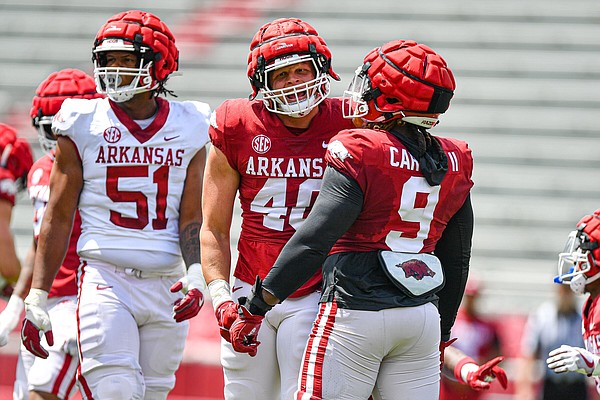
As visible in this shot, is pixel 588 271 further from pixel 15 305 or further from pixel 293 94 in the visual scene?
pixel 15 305

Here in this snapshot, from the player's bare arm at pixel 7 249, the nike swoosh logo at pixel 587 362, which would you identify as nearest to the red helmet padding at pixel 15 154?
the player's bare arm at pixel 7 249

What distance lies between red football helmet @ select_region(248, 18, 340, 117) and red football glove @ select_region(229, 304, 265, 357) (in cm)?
77

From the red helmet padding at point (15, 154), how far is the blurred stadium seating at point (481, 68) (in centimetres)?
504

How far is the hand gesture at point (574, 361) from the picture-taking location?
369cm

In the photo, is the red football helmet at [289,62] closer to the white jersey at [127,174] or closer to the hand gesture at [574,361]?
the white jersey at [127,174]

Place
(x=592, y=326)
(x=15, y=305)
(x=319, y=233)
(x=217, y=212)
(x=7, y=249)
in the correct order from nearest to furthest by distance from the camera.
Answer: (x=319, y=233)
(x=217, y=212)
(x=592, y=326)
(x=15, y=305)
(x=7, y=249)

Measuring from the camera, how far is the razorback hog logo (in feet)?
10.7

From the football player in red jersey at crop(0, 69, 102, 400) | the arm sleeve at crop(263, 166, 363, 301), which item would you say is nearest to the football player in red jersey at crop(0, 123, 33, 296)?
the football player in red jersey at crop(0, 69, 102, 400)

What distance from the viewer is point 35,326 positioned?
4.05 meters

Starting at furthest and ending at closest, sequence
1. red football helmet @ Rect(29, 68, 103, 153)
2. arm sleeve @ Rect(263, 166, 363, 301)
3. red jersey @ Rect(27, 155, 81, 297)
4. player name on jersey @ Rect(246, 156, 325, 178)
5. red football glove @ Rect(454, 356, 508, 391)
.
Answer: red football helmet @ Rect(29, 68, 103, 153), red jersey @ Rect(27, 155, 81, 297), player name on jersey @ Rect(246, 156, 325, 178), red football glove @ Rect(454, 356, 508, 391), arm sleeve @ Rect(263, 166, 363, 301)

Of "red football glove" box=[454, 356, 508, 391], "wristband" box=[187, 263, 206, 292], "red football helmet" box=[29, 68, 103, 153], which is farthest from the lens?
"red football helmet" box=[29, 68, 103, 153]

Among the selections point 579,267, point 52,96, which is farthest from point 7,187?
point 579,267

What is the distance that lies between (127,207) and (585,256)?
185 centimetres

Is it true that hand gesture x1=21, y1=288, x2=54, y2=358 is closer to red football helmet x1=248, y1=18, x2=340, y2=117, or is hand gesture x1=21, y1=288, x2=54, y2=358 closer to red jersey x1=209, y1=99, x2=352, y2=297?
red jersey x1=209, y1=99, x2=352, y2=297
